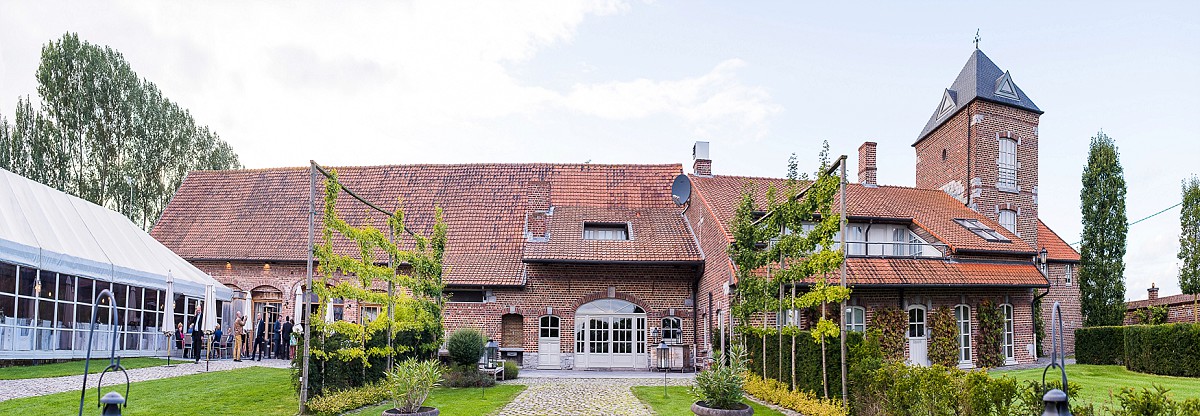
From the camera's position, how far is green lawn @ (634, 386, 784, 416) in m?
12.4

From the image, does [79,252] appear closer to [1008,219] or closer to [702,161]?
[702,161]

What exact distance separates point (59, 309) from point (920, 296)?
2047cm

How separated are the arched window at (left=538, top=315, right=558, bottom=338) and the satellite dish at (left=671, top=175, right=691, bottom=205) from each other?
219 inches

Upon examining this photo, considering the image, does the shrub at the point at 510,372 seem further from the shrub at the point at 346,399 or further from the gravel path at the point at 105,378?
the gravel path at the point at 105,378

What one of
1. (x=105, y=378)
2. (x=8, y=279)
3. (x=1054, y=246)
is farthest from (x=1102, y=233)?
(x=8, y=279)

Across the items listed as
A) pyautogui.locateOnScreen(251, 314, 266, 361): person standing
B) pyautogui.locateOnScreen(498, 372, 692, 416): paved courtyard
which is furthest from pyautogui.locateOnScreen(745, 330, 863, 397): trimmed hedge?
pyautogui.locateOnScreen(251, 314, 266, 361): person standing

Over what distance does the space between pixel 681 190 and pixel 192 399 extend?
629 inches

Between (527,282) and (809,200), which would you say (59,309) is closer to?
(527,282)

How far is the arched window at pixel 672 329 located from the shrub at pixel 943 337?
638 cm

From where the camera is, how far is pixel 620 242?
23078 mm

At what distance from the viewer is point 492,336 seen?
22.4 m

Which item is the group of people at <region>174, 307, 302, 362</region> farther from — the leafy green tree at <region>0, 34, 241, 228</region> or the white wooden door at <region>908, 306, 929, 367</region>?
the white wooden door at <region>908, 306, 929, 367</region>

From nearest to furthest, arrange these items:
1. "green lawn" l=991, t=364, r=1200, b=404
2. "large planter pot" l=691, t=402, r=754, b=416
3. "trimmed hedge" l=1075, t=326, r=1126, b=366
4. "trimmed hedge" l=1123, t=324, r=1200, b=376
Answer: "large planter pot" l=691, t=402, r=754, b=416, "green lawn" l=991, t=364, r=1200, b=404, "trimmed hedge" l=1123, t=324, r=1200, b=376, "trimmed hedge" l=1075, t=326, r=1126, b=366

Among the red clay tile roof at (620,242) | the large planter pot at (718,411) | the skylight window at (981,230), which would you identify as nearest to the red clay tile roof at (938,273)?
the skylight window at (981,230)
